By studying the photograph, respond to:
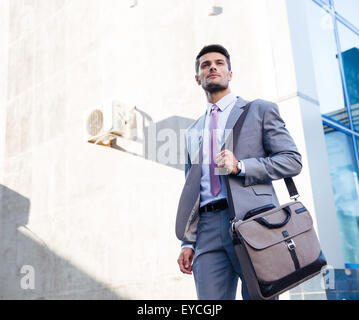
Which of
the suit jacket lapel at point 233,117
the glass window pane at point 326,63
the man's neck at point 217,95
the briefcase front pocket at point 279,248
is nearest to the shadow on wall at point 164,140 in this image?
the glass window pane at point 326,63

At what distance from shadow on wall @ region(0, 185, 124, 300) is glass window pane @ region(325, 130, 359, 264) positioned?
3.48m

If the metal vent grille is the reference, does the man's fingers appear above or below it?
below

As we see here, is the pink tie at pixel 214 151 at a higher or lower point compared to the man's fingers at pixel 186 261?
higher

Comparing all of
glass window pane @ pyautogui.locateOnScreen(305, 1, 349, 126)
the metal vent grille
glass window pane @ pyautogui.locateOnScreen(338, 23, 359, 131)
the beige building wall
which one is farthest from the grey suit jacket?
glass window pane @ pyautogui.locateOnScreen(338, 23, 359, 131)

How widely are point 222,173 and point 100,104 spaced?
188 inches

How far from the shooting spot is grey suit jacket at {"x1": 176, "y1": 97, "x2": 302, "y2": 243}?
7.75 feet

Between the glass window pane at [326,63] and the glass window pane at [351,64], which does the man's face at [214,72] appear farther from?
the glass window pane at [351,64]

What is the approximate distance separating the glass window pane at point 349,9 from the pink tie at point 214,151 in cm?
536

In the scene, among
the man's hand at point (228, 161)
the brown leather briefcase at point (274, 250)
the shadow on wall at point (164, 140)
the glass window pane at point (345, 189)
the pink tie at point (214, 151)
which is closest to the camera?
the brown leather briefcase at point (274, 250)

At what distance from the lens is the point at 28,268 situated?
8.21 m

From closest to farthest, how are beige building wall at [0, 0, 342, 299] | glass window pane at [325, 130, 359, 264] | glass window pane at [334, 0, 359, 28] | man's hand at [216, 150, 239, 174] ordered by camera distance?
man's hand at [216, 150, 239, 174]
glass window pane at [325, 130, 359, 264]
beige building wall at [0, 0, 342, 299]
glass window pane at [334, 0, 359, 28]

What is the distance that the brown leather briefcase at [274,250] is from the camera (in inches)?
83.5

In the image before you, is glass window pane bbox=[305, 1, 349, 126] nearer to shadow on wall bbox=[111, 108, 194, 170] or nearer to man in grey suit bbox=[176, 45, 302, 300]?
shadow on wall bbox=[111, 108, 194, 170]

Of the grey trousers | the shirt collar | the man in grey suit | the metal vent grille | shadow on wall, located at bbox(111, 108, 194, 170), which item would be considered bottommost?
the grey trousers
